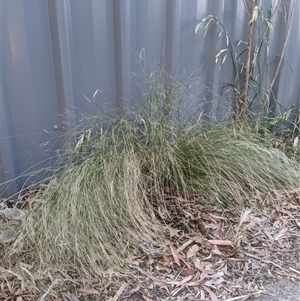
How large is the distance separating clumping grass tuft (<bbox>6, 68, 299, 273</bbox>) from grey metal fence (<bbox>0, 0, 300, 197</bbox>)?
309mm

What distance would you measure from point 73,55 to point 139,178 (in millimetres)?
942

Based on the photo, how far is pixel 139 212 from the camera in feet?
5.61

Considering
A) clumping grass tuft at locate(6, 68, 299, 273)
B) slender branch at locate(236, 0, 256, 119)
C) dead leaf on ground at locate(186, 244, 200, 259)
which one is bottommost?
dead leaf on ground at locate(186, 244, 200, 259)

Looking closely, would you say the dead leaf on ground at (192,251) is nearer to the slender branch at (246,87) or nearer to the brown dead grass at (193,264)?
the brown dead grass at (193,264)

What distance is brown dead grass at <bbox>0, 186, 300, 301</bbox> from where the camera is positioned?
4.52ft

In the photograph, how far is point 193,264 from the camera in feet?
5.09

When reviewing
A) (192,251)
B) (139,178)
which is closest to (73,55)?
(139,178)

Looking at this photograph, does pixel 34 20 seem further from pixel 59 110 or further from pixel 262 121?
pixel 262 121

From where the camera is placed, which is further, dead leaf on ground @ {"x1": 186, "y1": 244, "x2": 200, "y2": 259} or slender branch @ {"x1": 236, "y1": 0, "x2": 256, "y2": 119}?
slender branch @ {"x1": 236, "y1": 0, "x2": 256, "y2": 119}

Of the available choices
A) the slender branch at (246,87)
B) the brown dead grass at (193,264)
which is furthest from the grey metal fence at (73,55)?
the brown dead grass at (193,264)

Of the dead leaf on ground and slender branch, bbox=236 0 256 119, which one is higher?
slender branch, bbox=236 0 256 119

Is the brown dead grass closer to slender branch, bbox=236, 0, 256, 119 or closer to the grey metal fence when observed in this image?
the grey metal fence

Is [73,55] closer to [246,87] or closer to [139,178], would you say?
[139,178]

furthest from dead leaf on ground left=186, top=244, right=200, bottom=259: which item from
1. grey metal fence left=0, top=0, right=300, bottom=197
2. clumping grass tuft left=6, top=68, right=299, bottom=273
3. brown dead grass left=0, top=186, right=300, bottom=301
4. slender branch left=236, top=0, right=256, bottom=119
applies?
slender branch left=236, top=0, right=256, bottom=119
